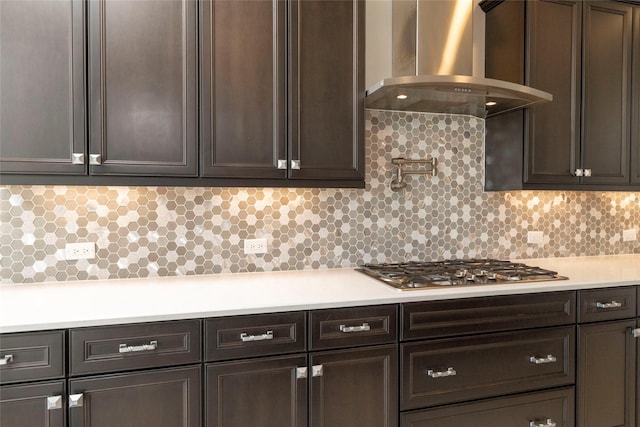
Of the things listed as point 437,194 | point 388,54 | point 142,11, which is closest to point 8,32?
point 142,11

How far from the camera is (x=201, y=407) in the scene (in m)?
1.51

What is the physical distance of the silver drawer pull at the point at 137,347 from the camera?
142 centimetres

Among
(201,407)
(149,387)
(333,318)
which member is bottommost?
(201,407)

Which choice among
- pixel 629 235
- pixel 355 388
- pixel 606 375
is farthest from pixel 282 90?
pixel 629 235

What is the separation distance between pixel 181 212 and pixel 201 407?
3.31 ft

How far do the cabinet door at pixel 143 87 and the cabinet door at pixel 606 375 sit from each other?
218cm

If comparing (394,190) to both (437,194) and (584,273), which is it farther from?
(584,273)

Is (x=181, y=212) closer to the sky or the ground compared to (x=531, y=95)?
closer to the ground

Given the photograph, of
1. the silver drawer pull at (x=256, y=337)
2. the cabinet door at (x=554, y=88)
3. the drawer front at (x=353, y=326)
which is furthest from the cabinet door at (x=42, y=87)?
the cabinet door at (x=554, y=88)

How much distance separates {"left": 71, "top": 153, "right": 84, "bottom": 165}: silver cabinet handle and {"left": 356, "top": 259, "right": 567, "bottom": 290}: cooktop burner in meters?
1.47

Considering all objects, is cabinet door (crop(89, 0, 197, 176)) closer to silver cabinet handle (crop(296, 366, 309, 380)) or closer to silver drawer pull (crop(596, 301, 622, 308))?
silver cabinet handle (crop(296, 366, 309, 380))

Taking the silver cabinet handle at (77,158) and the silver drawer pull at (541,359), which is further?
the silver drawer pull at (541,359)

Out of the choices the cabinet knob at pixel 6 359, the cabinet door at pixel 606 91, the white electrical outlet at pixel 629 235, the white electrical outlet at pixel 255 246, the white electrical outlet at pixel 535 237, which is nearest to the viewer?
the cabinet knob at pixel 6 359

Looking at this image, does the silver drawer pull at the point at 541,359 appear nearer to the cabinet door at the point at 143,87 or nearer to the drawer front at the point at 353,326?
the drawer front at the point at 353,326
